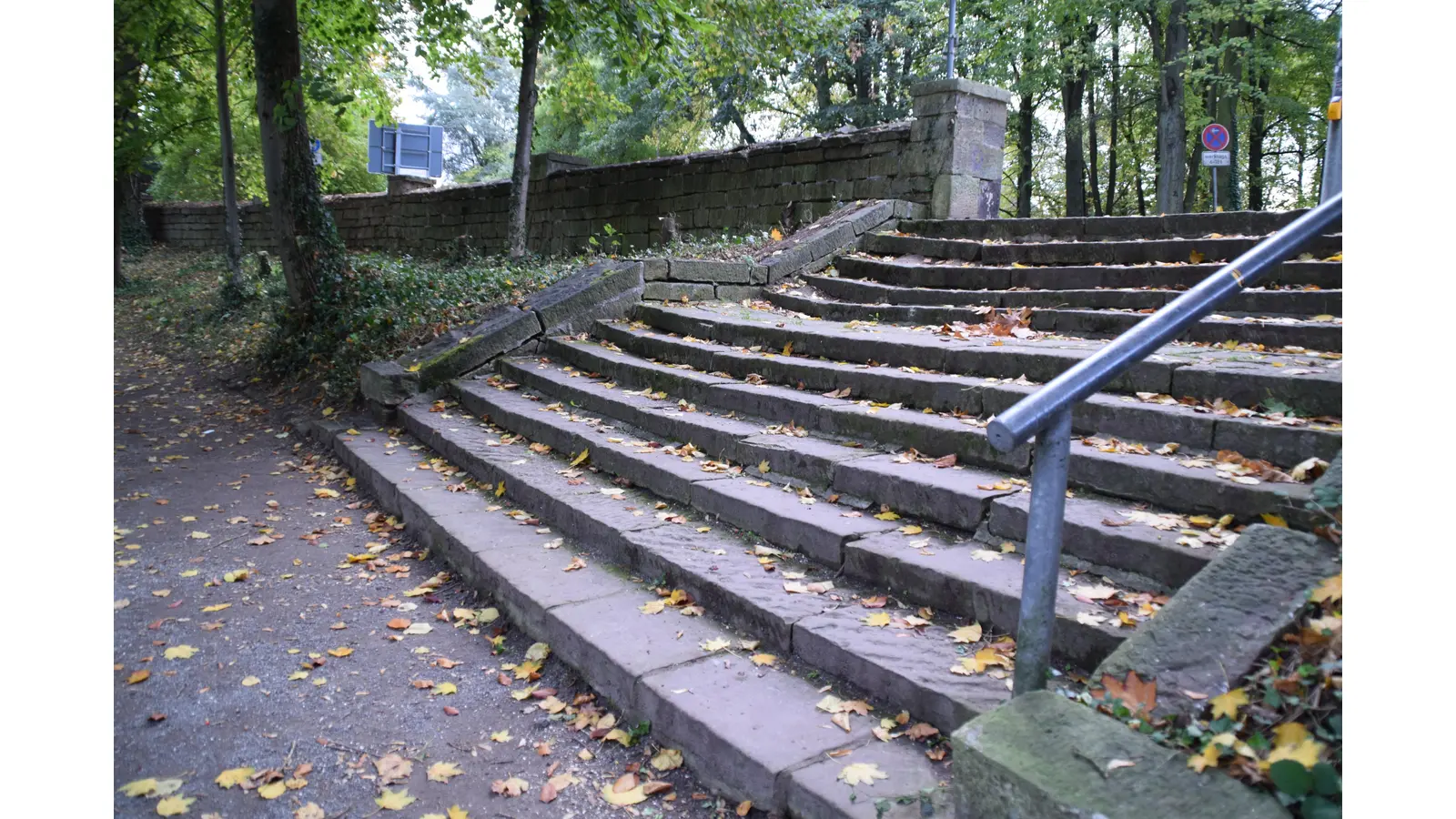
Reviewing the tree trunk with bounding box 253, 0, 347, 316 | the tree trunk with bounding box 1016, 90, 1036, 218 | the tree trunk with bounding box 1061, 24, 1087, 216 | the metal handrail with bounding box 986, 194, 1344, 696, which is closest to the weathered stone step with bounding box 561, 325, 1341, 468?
the metal handrail with bounding box 986, 194, 1344, 696

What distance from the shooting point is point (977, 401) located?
419cm

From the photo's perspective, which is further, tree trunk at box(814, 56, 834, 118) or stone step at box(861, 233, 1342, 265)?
tree trunk at box(814, 56, 834, 118)

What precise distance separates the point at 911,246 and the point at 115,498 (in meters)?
6.68

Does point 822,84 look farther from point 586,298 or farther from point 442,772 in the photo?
point 442,772

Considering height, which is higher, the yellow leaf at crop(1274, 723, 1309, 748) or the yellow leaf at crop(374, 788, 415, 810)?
the yellow leaf at crop(1274, 723, 1309, 748)

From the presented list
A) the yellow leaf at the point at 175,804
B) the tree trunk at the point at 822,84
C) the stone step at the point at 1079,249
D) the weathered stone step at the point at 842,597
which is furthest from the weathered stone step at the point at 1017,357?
the tree trunk at the point at 822,84

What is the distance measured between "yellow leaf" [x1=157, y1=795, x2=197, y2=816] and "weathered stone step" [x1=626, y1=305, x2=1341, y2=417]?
3727 millimetres

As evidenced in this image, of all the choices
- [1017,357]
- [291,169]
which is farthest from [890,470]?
[291,169]

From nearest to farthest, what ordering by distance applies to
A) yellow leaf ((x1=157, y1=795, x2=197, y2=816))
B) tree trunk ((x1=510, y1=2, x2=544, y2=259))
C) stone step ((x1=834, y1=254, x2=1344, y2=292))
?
yellow leaf ((x1=157, y1=795, x2=197, y2=816))
stone step ((x1=834, y1=254, x2=1344, y2=292))
tree trunk ((x1=510, y1=2, x2=544, y2=259))

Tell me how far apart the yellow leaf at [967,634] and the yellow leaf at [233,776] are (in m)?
2.24

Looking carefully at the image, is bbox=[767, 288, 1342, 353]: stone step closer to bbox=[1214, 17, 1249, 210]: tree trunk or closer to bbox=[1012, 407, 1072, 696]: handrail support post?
bbox=[1012, 407, 1072, 696]: handrail support post

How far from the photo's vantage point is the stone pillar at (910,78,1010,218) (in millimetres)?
8742

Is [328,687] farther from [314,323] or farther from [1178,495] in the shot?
[314,323]

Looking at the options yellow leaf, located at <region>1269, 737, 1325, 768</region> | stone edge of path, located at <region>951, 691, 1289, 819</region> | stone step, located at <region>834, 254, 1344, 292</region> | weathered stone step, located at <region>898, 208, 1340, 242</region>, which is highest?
weathered stone step, located at <region>898, 208, 1340, 242</region>
